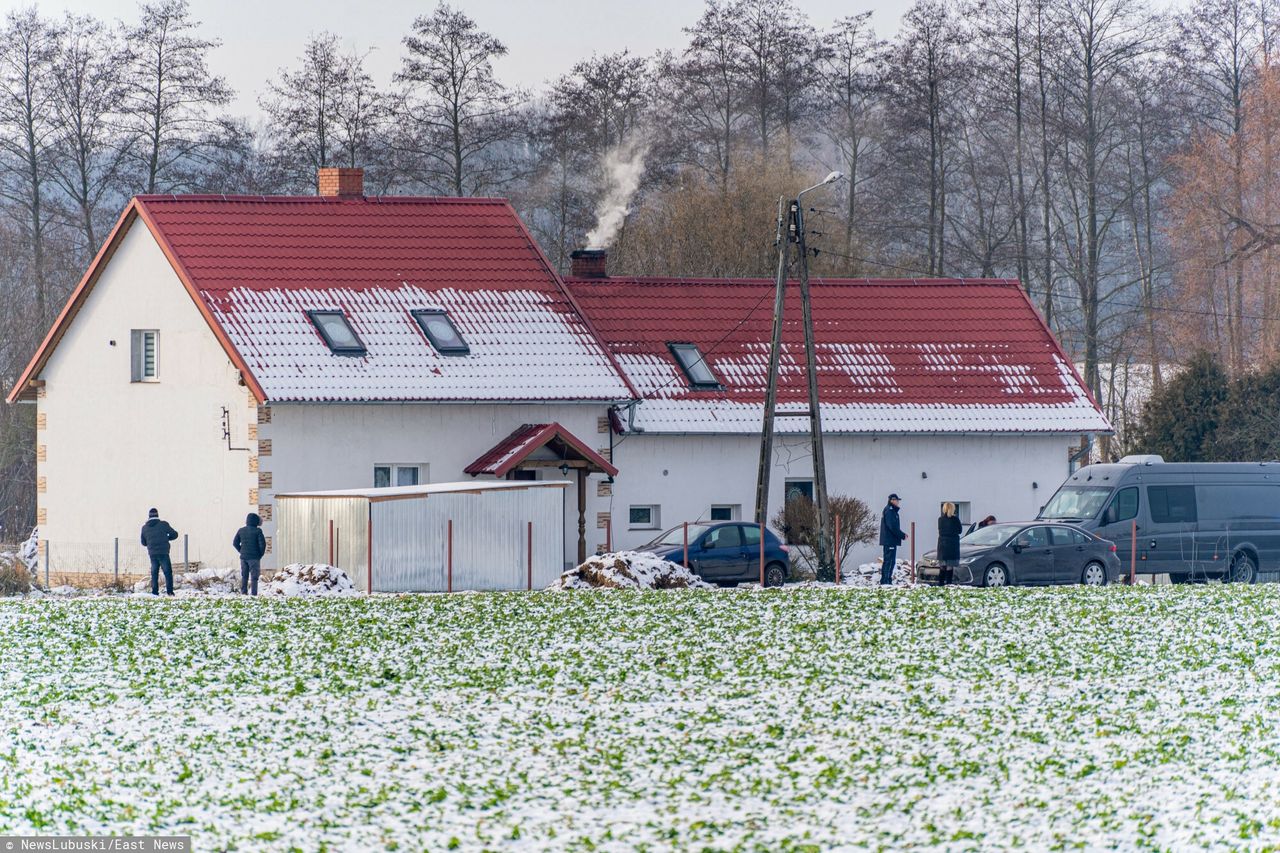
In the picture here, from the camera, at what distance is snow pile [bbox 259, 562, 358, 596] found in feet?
98.1

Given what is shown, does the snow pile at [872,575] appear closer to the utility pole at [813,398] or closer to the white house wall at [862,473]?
the utility pole at [813,398]

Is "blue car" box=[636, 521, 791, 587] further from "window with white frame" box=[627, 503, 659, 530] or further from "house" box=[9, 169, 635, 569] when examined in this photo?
"window with white frame" box=[627, 503, 659, 530]

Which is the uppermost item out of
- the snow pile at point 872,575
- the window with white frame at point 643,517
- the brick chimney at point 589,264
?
the brick chimney at point 589,264

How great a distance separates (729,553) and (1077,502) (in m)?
6.18

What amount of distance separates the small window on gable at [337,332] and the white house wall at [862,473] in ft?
17.9

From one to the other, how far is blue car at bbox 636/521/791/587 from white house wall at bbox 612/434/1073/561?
4.54 meters

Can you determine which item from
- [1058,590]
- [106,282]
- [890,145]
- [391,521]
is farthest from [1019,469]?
[890,145]

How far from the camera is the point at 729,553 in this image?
3375cm

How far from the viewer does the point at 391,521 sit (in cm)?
3116

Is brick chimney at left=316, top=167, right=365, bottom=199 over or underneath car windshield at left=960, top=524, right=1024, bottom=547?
over

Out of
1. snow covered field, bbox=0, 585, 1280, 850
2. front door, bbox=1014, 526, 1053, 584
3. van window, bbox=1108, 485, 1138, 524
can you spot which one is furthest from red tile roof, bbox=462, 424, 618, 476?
snow covered field, bbox=0, 585, 1280, 850

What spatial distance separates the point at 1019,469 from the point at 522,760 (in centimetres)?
2694

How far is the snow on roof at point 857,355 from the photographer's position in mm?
39906

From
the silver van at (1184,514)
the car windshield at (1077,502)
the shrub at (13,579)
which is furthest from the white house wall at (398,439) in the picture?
the silver van at (1184,514)
